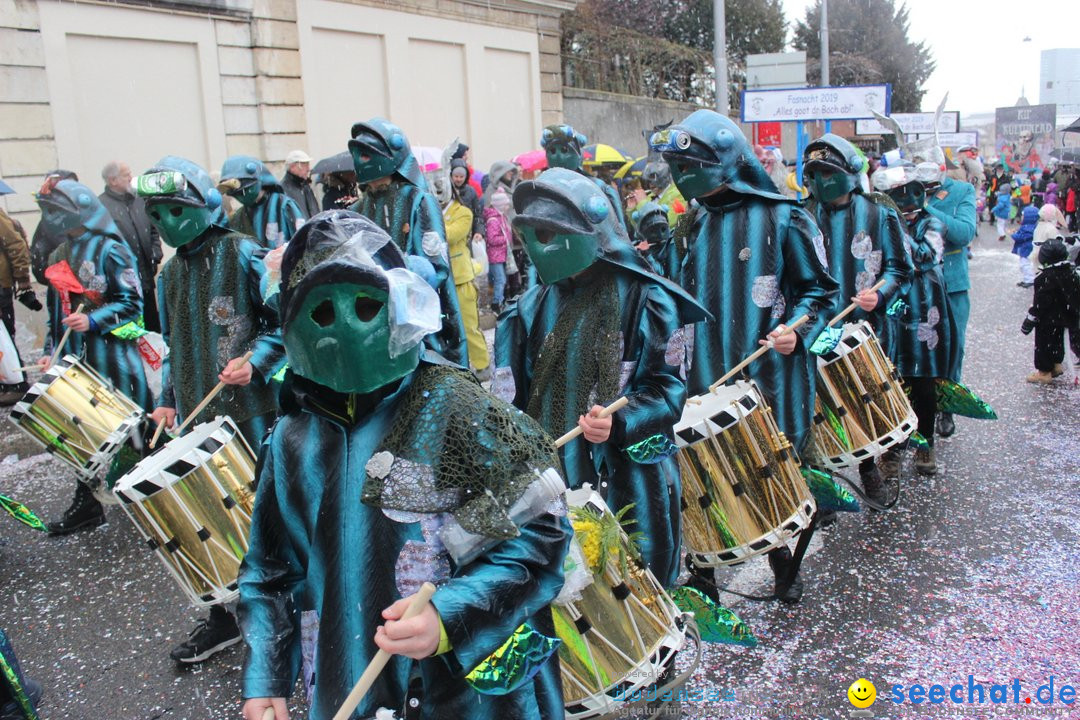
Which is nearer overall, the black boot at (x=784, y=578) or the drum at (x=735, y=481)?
the drum at (x=735, y=481)

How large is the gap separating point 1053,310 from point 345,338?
8340 mm

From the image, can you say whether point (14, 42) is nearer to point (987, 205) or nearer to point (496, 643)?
point (496, 643)

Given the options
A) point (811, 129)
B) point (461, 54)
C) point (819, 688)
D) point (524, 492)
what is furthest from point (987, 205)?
point (524, 492)

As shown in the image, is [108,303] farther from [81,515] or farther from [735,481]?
[735,481]

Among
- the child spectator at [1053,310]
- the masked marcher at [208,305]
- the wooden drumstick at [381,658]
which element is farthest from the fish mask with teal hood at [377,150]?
the child spectator at [1053,310]

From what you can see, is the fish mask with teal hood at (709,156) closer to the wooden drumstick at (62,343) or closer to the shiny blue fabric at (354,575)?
the shiny blue fabric at (354,575)

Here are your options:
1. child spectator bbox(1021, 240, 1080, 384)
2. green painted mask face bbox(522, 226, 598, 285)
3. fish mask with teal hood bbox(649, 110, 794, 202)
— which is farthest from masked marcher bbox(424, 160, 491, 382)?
green painted mask face bbox(522, 226, 598, 285)

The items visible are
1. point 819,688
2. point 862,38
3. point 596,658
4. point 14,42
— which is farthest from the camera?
point 862,38

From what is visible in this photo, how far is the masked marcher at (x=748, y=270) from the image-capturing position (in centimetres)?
407

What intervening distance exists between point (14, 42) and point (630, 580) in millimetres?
10660

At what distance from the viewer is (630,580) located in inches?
105

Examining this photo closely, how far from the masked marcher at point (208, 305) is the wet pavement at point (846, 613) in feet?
1.78

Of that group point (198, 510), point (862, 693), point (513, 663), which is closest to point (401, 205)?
point (198, 510)

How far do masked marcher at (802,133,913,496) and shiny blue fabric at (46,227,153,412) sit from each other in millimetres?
4014
